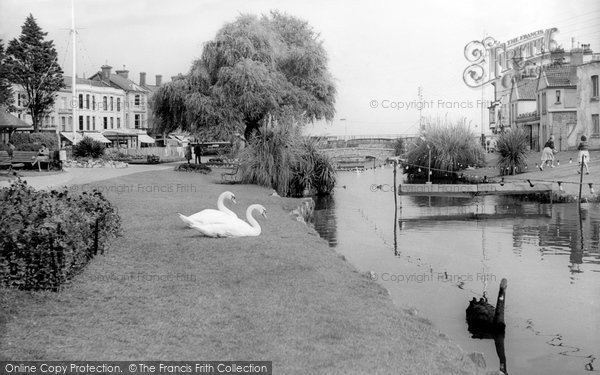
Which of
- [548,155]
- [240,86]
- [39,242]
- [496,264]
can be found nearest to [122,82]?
[240,86]

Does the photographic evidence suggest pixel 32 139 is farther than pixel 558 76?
No

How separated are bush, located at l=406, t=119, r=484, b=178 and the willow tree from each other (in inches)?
377

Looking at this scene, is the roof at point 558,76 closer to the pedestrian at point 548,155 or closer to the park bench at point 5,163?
the pedestrian at point 548,155

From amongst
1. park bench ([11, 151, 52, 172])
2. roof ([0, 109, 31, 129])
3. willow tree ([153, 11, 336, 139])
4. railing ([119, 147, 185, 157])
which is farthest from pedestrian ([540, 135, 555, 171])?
railing ([119, 147, 185, 157])

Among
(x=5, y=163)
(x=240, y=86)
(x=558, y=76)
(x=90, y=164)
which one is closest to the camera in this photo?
(x=5, y=163)

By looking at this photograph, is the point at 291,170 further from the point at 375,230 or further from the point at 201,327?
the point at 201,327

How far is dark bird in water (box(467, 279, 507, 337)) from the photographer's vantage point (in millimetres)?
12156

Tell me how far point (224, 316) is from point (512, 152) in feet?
135

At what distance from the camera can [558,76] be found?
63188mm

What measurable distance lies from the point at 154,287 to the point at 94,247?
2408 mm

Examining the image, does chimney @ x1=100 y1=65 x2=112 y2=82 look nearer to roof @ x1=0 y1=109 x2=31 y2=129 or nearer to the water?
roof @ x1=0 y1=109 x2=31 y2=129

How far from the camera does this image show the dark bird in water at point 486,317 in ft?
39.9

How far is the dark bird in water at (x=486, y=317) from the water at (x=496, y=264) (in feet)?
0.64

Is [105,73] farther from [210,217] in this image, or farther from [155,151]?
[210,217]
